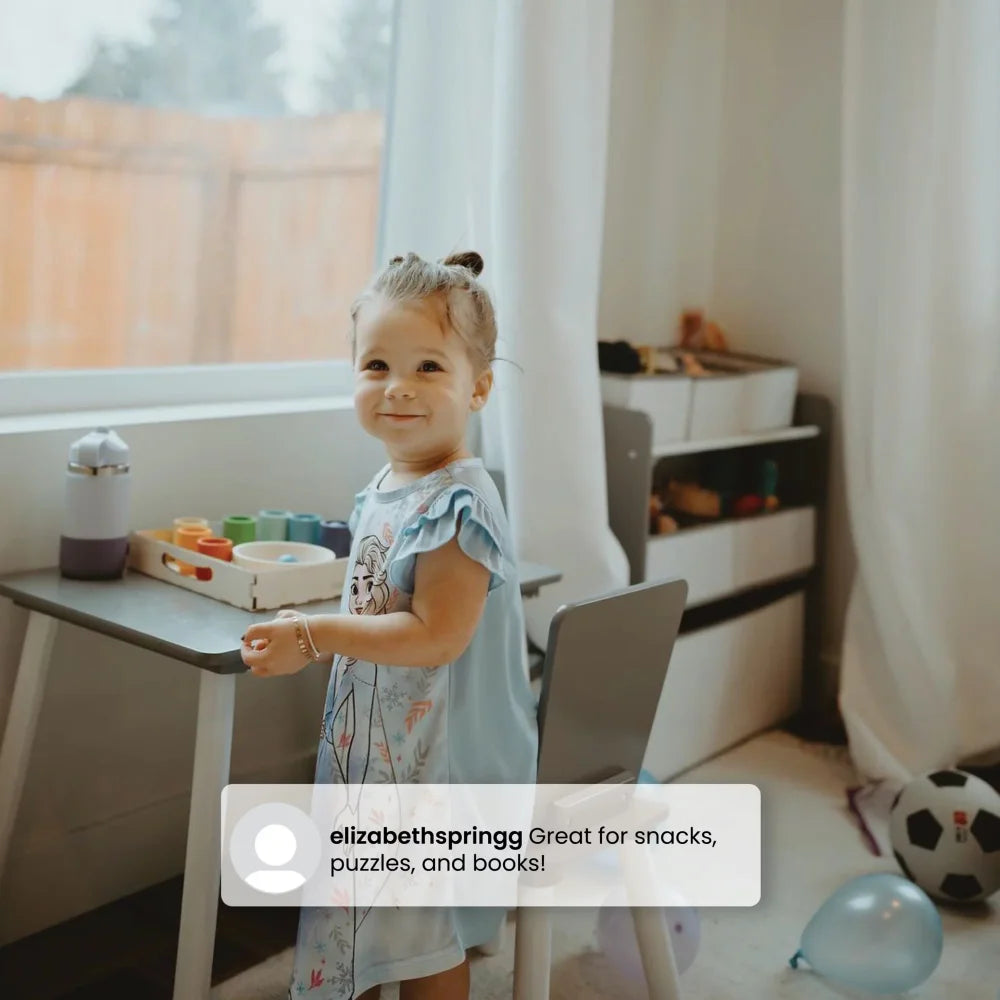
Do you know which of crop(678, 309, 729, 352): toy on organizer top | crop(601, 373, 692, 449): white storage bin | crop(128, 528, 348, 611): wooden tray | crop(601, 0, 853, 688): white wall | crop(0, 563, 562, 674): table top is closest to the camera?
crop(0, 563, 562, 674): table top

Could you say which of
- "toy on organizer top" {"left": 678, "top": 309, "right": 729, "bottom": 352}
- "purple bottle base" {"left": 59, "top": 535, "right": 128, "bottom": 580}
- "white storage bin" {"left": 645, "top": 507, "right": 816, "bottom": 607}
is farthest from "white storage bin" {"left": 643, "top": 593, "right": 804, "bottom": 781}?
"purple bottle base" {"left": 59, "top": 535, "right": 128, "bottom": 580}

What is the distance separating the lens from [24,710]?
5.49 feet

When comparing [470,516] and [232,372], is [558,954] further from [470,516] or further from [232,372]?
[232,372]

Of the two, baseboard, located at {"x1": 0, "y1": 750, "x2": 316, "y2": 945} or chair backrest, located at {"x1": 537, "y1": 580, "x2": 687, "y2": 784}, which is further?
baseboard, located at {"x1": 0, "y1": 750, "x2": 316, "y2": 945}

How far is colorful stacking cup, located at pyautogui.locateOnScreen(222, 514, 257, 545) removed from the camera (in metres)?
1.84

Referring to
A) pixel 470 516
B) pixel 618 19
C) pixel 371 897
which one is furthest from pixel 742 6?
pixel 371 897

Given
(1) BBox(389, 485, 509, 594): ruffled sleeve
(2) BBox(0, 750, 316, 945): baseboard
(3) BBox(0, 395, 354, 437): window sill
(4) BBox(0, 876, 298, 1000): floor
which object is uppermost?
(3) BBox(0, 395, 354, 437): window sill

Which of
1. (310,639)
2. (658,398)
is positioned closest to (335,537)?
(310,639)

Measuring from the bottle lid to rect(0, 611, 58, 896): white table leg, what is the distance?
21cm

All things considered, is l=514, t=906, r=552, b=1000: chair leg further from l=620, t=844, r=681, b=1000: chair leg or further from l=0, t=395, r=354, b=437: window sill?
l=0, t=395, r=354, b=437: window sill

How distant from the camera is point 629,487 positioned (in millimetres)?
2432

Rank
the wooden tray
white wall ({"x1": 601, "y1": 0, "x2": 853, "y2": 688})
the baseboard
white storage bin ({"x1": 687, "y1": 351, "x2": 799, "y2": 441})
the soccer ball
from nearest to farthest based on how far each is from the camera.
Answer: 1. the wooden tray
2. the baseboard
3. the soccer ball
4. white storage bin ({"x1": 687, "y1": 351, "x2": 799, "y2": 441})
5. white wall ({"x1": 601, "y1": 0, "x2": 853, "y2": 688})

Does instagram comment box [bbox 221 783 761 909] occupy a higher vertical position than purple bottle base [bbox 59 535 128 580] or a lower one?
lower

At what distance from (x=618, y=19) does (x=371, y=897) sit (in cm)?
192
